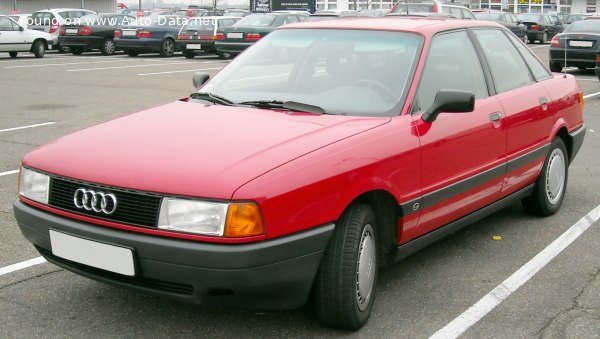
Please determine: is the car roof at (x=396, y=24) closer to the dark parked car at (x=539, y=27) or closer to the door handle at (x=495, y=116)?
the door handle at (x=495, y=116)

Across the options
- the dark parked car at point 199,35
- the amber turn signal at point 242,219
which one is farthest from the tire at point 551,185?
the dark parked car at point 199,35

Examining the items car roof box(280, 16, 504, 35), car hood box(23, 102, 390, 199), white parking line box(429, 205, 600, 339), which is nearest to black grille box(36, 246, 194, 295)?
car hood box(23, 102, 390, 199)

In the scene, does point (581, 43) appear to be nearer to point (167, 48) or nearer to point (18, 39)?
point (167, 48)

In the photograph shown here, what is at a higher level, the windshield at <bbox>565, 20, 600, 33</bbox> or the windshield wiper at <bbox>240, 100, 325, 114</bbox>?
the windshield at <bbox>565, 20, 600, 33</bbox>

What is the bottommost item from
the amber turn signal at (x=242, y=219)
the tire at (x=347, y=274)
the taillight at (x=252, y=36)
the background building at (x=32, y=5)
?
the tire at (x=347, y=274)

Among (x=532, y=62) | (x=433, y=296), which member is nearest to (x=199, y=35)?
(x=532, y=62)

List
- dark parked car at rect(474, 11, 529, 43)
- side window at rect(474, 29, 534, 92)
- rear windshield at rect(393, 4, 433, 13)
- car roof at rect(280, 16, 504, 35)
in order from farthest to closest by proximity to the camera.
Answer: dark parked car at rect(474, 11, 529, 43), rear windshield at rect(393, 4, 433, 13), side window at rect(474, 29, 534, 92), car roof at rect(280, 16, 504, 35)

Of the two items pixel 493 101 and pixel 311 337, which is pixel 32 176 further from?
pixel 493 101

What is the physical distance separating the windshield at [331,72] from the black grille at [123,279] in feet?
4.59

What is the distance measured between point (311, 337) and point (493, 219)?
2.65m

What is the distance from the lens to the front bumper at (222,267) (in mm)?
3193

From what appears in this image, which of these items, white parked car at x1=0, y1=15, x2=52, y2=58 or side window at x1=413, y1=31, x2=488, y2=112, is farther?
white parked car at x1=0, y1=15, x2=52, y2=58

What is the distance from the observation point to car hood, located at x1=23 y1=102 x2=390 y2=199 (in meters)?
3.31

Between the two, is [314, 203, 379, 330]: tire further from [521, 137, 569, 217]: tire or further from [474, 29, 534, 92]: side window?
[521, 137, 569, 217]: tire
